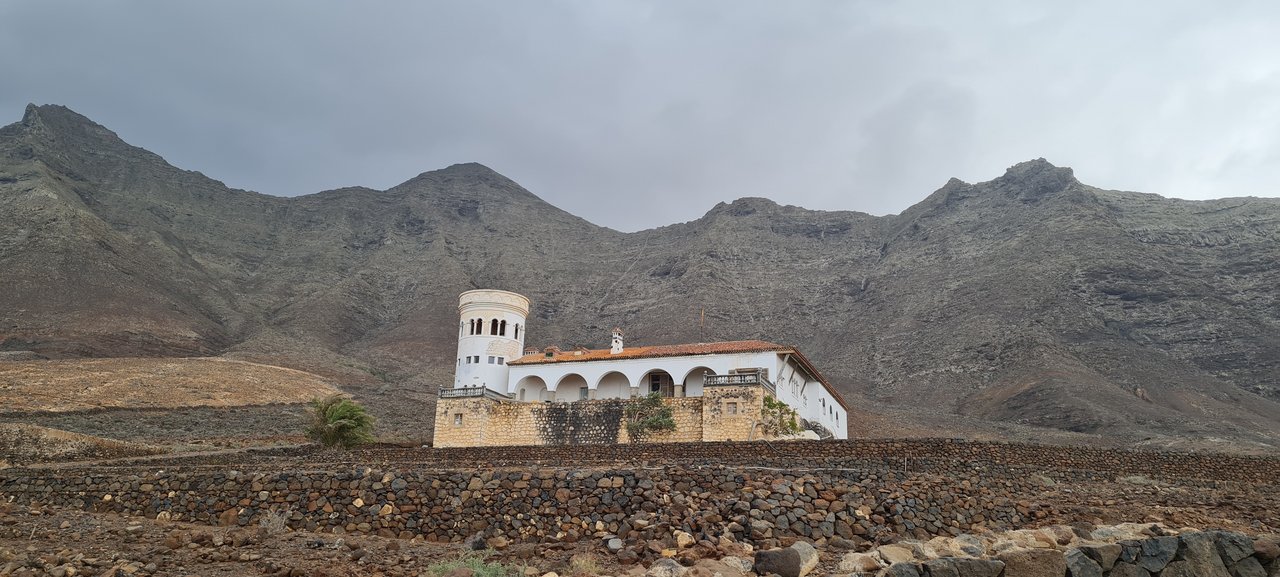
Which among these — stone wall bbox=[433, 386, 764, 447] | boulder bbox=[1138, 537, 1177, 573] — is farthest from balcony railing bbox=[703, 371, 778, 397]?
boulder bbox=[1138, 537, 1177, 573]

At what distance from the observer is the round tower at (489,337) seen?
3609 cm

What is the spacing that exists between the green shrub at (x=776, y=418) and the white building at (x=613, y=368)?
0.66 metres

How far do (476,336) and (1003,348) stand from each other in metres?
52.8

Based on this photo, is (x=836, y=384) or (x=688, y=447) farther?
(x=836, y=384)

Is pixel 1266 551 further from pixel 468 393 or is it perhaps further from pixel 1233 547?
pixel 468 393

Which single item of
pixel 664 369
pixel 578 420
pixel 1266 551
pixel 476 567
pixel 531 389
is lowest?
pixel 476 567

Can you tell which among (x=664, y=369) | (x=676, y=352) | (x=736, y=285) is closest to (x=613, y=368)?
(x=664, y=369)

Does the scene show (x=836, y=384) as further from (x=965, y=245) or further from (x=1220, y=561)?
(x=1220, y=561)

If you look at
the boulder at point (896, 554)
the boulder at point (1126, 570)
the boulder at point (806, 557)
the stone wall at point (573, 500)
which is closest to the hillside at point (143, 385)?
the stone wall at point (573, 500)

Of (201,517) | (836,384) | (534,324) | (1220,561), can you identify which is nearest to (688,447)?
(201,517)

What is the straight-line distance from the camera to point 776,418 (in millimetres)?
28516

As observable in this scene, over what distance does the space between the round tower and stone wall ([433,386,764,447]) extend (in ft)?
13.2

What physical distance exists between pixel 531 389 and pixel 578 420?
18.3ft

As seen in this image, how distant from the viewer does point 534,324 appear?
98.2m
